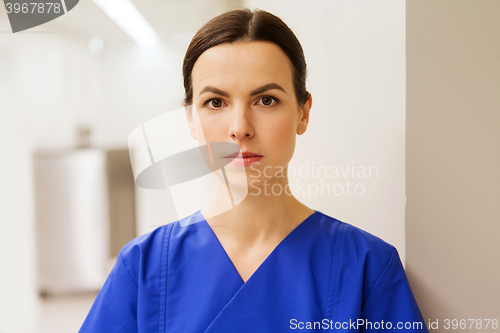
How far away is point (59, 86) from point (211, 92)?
0.32 m

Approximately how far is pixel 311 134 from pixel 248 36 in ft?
0.67

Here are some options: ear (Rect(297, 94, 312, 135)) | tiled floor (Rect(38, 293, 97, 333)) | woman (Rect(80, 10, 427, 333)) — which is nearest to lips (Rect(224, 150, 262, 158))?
woman (Rect(80, 10, 427, 333))

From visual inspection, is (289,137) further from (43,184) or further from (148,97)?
(43,184)

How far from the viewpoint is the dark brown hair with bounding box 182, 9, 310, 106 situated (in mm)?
462

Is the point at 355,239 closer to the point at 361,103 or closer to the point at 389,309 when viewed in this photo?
the point at 389,309

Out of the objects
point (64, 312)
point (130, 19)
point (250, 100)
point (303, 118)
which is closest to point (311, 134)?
point (303, 118)

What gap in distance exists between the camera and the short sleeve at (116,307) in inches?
19.0

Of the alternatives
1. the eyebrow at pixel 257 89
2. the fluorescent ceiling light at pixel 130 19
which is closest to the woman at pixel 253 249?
the eyebrow at pixel 257 89

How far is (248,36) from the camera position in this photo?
46cm

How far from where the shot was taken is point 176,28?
1.90 ft

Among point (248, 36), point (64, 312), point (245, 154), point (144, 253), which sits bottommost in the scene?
point (64, 312)

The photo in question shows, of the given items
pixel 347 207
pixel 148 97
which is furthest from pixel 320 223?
pixel 148 97

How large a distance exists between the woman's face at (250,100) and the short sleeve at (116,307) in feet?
0.84

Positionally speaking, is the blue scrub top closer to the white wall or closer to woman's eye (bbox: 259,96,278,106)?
the white wall
